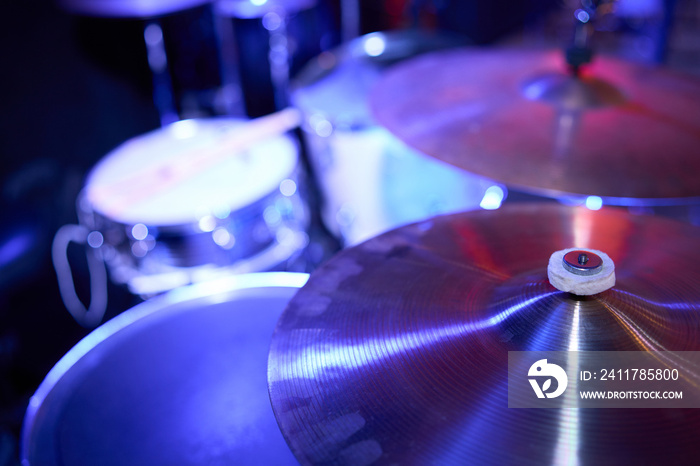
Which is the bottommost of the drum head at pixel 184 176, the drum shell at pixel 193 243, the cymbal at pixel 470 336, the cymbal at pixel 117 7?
the drum shell at pixel 193 243

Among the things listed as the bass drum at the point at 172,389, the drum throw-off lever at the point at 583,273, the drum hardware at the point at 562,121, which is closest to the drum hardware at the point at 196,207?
the bass drum at the point at 172,389

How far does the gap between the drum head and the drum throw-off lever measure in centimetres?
86

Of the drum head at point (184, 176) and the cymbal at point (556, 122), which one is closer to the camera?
the cymbal at point (556, 122)

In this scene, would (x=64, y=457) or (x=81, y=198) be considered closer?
(x=64, y=457)

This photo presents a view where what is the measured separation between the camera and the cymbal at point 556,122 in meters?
0.83

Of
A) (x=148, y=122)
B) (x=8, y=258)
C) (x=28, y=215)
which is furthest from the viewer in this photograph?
(x=148, y=122)

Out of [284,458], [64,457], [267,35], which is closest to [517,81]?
[284,458]

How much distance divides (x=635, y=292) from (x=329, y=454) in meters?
0.39

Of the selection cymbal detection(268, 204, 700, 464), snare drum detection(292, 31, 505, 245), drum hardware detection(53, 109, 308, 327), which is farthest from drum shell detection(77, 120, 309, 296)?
cymbal detection(268, 204, 700, 464)

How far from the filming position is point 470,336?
61cm

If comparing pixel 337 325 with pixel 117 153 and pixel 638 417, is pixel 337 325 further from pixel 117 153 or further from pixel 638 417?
pixel 117 153

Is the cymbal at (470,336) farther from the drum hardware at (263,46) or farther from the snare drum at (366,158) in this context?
the drum hardware at (263,46)

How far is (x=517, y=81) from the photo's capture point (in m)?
1.10

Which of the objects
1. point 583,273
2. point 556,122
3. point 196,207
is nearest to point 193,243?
point 196,207
